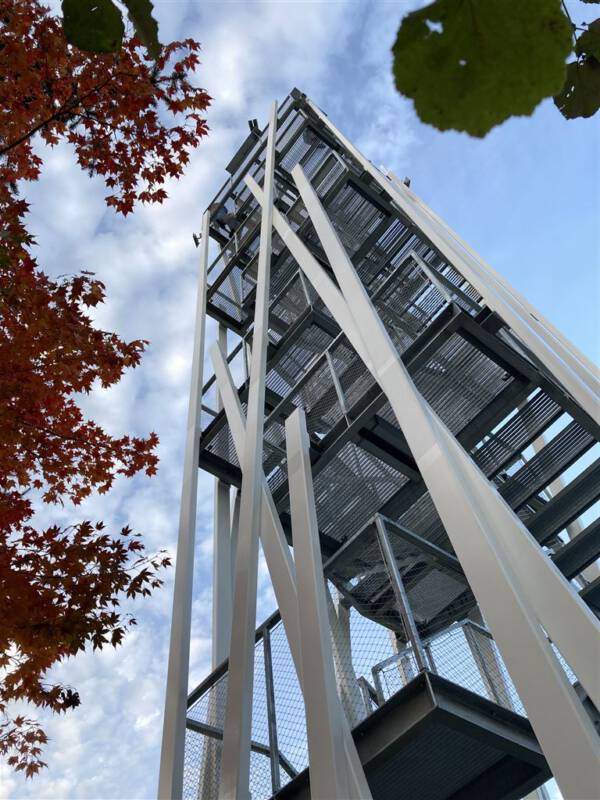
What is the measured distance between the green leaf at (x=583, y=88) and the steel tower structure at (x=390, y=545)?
303 centimetres

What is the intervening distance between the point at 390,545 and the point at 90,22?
19.4 feet

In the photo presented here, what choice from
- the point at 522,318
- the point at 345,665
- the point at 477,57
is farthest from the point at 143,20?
the point at 522,318

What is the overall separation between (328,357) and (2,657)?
17.1 feet

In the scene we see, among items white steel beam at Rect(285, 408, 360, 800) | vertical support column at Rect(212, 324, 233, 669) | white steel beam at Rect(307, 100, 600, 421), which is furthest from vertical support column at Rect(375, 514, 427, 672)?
vertical support column at Rect(212, 324, 233, 669)

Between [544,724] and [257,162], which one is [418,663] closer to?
[544,724]

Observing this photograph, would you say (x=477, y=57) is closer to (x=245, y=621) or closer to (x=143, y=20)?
(x=143, y=20)

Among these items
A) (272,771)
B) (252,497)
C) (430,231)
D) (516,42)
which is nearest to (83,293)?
(252,497)

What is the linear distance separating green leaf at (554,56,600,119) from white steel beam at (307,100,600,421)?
5.15 meters

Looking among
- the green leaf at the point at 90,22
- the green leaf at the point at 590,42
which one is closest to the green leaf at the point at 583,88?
the green leaf at the point at 590,42

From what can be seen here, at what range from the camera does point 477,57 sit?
75 centimetres

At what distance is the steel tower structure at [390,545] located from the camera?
14.3 feet

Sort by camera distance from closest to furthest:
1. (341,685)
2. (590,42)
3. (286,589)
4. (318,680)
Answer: (590,42) → (318,680) → (286,589) → (341,685)

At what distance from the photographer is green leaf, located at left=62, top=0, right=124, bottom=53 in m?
1.03

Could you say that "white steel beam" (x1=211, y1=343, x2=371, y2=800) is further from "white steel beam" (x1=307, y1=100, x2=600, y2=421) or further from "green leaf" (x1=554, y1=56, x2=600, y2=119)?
"green leaf" (x1=554, y1=56, x2=600, y2=119)
